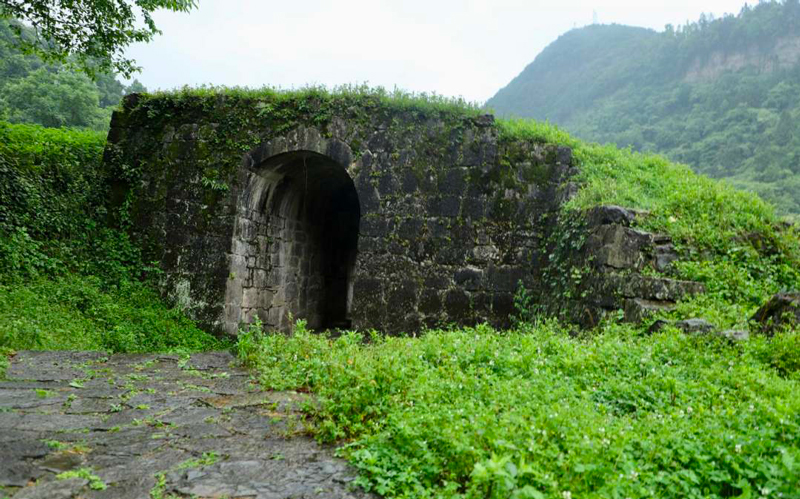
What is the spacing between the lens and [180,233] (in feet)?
27.6

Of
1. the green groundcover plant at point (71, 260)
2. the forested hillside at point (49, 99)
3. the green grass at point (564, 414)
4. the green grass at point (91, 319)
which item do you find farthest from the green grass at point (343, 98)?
the forested hillside at point (49, 99)

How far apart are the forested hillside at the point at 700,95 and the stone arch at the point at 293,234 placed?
1401cm

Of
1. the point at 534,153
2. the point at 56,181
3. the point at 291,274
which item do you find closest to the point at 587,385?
the point at 534,153

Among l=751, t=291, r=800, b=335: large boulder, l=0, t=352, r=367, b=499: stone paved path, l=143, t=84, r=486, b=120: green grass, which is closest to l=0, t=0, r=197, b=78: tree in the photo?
l=143, t=84, r=486, b=120: green grass

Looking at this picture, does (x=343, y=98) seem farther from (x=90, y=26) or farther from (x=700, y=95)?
(x=700, y=95)

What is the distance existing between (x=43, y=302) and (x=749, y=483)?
25.6 ft

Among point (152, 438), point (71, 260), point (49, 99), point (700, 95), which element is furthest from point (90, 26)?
point (700, 95)

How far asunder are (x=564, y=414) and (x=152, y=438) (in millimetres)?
2607

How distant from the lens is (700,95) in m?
30.9

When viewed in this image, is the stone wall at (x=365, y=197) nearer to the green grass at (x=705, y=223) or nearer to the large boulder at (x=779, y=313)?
the green grass at (x=705, y=223)

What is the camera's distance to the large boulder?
4343 mm

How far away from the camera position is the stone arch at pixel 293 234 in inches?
327

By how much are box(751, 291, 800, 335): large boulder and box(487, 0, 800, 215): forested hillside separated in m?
14.2

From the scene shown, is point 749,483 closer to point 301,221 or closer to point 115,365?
point 115,365
